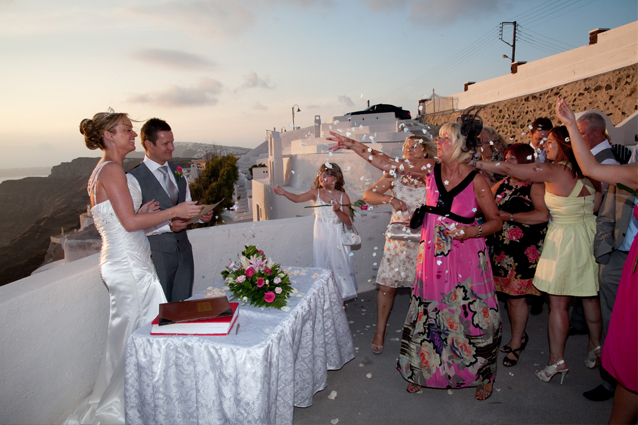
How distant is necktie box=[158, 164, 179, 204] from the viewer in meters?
3.11

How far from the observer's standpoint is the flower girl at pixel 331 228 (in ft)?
14.2

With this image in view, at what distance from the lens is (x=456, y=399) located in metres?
2.95

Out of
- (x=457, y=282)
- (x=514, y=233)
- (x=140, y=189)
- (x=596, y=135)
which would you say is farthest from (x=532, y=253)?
(x=140, y=189)

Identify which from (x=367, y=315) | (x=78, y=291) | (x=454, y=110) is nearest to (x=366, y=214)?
(x=367, y=315)

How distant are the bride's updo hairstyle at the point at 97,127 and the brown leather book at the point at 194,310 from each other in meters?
1.31

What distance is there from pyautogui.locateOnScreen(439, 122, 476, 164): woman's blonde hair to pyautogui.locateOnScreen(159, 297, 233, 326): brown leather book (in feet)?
6.39

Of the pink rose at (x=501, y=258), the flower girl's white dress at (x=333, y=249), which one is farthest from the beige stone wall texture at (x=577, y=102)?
the flower girl's white dress at (x=333, y=249)

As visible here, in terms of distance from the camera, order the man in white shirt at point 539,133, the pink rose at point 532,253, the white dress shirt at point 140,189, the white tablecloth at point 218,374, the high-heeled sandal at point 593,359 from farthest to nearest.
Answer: the man in white shirt at point 539,133 < the pink rose at point 532,253 < the high-heeled sandal at point 593,359 < the white dress shirt at point 140,189 < the white tablecloth at point 218,374

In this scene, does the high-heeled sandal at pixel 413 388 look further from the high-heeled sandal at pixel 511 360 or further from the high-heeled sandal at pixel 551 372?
the high-heeled sandal at pixel 551 372

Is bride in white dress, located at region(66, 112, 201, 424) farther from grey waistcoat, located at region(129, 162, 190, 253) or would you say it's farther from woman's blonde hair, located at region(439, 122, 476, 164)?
woman's blonde hair, located at region(439, 122, 476, 164)

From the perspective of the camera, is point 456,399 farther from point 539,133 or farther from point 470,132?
point 539,133

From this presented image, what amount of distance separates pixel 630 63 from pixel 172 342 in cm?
1491

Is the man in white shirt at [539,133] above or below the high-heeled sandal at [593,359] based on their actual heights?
above

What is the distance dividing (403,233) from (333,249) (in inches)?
38.1
